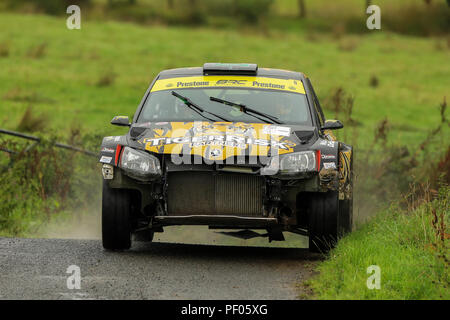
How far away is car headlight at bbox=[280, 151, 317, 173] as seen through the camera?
9000 millimetres

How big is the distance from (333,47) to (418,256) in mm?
33052

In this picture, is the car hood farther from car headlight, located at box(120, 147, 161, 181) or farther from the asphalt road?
the asphalt road

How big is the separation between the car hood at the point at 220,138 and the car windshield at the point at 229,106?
0.32 m

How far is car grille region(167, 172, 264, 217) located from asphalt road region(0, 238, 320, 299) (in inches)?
19.6

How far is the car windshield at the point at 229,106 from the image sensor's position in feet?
33.6

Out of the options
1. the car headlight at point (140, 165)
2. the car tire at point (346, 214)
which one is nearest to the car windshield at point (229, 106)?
the car tire at point (346, 214)

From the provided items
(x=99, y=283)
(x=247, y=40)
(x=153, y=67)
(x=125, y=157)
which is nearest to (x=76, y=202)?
(x=125, y=157)

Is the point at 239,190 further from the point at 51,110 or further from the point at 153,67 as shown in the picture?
the point at 153,67

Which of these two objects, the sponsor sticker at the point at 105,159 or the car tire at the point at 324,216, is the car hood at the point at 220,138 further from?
the car tire at the point at 324,216

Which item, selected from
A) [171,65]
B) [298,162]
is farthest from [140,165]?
[171,65]

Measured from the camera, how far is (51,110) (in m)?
24.4

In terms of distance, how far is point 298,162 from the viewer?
357 inches

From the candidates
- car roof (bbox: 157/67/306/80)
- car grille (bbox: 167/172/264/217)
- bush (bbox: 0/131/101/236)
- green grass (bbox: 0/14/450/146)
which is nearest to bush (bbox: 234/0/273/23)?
green grass (bbox: 0/14/450/146)

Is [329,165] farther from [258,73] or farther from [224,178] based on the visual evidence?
[258,73]
